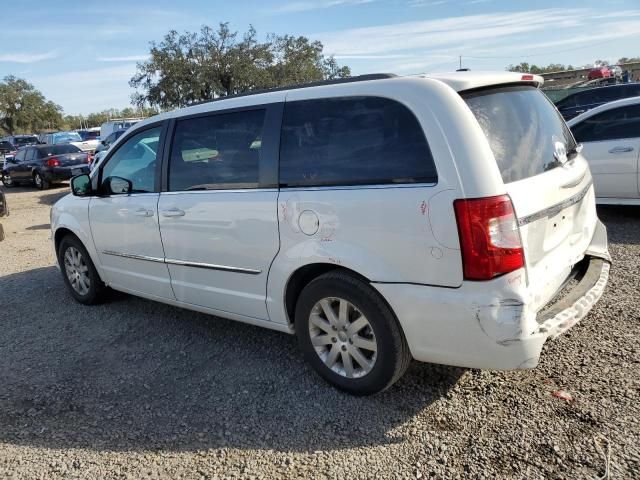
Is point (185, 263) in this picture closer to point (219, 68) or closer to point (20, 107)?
point (219, 68)

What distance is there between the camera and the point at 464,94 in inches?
115

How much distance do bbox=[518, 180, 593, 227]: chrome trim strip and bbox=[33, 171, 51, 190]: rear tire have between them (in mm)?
18640

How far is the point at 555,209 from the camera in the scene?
121 inches

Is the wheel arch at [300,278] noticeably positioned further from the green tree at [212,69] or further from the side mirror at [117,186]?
the green tree at [212,69]

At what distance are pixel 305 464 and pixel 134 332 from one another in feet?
8.07

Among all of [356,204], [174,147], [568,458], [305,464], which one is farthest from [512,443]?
[174,147]

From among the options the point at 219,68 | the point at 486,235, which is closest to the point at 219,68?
the point at 219,68

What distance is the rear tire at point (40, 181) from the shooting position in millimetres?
18536

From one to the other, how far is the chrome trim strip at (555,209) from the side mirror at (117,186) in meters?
3.24

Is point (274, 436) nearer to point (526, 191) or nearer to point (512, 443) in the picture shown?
point (512, 443)

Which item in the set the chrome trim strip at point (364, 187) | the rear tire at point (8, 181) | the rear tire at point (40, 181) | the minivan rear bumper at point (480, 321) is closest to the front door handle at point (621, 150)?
the minivan rear bumper at point (480, 321)

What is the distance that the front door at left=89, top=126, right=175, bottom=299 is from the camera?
433 centimetres

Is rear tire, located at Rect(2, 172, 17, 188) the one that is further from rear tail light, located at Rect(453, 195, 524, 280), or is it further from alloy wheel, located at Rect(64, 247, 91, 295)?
rear tail light, located at Rect(453, 195, 524, 280)

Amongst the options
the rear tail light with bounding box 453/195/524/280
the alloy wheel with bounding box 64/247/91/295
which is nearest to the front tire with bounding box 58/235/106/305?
the alloy wheel with bounding box 64/247/91/295
